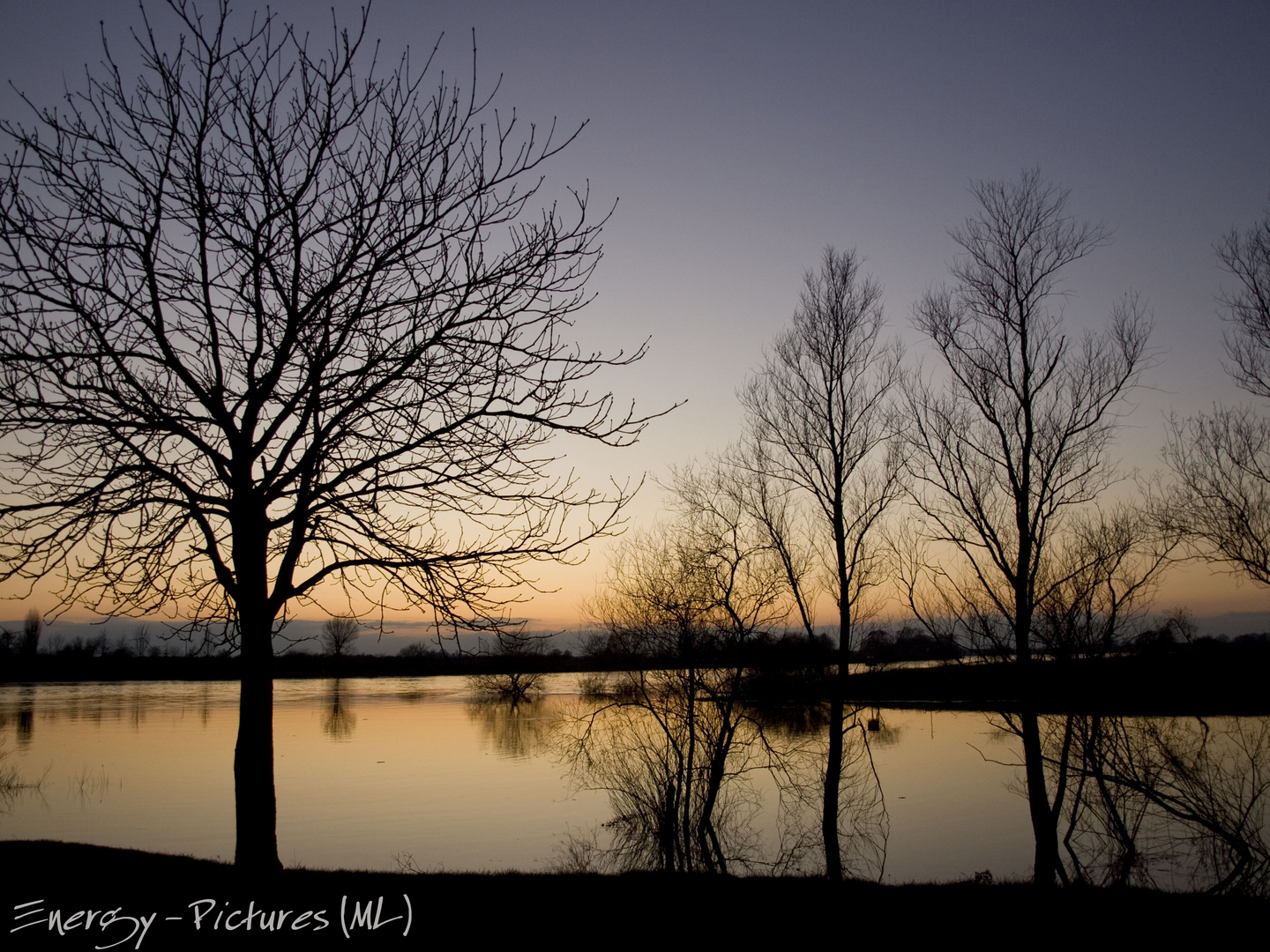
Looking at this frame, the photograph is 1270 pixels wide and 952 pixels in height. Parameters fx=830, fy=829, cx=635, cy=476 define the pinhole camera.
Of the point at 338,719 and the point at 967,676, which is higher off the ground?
the point at 967,676

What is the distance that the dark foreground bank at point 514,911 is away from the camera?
6.07m

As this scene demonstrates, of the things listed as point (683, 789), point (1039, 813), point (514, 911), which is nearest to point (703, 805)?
point (683, 789)

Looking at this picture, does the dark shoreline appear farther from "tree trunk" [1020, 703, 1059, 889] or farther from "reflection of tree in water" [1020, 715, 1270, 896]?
"reflection of tree in water" [1020, 715, 1270, 896]

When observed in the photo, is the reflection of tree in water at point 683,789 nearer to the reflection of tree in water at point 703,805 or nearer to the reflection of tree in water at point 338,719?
the reflection of tree in water at point 703,805

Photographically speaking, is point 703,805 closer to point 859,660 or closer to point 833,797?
point 833,797

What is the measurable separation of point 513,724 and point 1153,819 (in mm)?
26661

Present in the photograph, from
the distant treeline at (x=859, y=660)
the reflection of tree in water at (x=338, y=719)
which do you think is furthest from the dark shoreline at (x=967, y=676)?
the reflection of tree in water at (x=338, y=719)

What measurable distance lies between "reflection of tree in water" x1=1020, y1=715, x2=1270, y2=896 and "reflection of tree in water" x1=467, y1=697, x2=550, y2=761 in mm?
17790

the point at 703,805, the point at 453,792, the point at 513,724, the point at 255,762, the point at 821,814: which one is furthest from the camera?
the point at 513,724

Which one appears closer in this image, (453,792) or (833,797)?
(833,797)

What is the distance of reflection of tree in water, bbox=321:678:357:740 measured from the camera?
3400 centimetres

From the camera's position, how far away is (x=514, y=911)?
707cm

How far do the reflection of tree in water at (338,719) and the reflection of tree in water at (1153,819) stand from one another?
2697 cm

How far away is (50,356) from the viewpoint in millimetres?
5918
